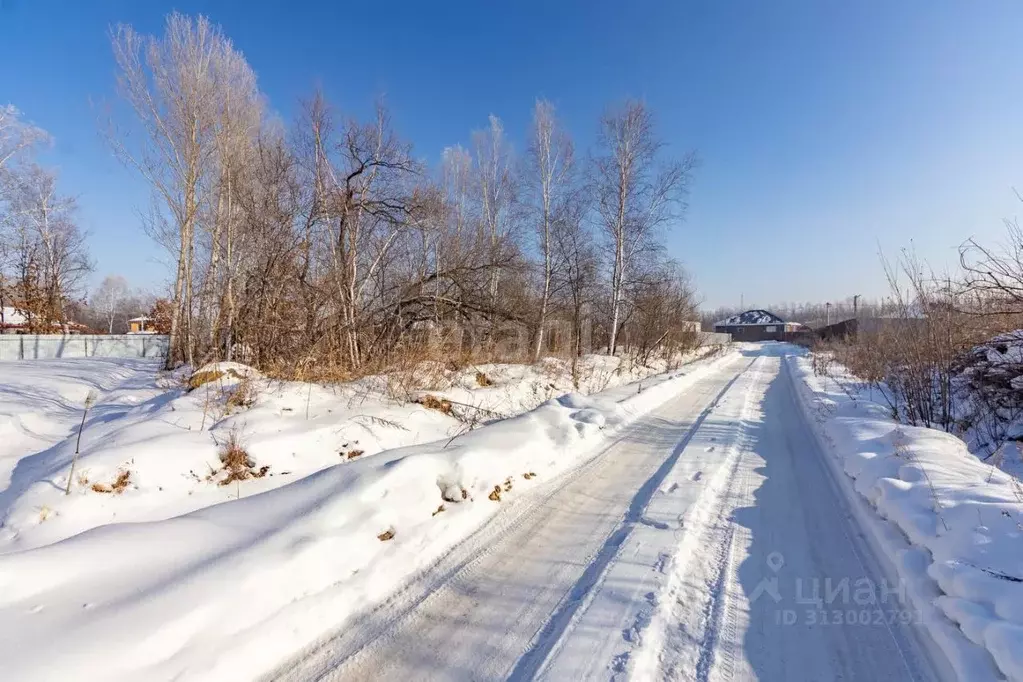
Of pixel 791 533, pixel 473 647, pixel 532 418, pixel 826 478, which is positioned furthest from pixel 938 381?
pixel 473 647

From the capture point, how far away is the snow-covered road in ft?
8.11

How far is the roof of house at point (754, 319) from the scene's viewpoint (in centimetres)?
8993

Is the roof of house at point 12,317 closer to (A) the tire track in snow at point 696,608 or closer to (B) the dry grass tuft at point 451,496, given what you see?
(B) the dry grass tuft at point 451,496

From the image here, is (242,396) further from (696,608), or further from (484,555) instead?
(696,608)

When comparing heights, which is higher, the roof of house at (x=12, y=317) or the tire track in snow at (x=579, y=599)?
the roof of house at (x=12, y=317)

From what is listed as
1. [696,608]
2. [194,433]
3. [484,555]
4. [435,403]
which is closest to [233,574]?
[484,555]

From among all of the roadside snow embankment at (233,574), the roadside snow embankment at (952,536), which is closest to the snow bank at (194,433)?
the roadside snow embankment at (233,574)

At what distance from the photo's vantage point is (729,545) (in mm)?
3744

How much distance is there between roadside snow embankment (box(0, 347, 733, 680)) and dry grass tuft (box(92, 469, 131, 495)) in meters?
1.29

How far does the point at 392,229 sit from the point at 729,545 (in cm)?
1172

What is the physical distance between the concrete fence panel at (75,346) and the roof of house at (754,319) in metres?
90.3

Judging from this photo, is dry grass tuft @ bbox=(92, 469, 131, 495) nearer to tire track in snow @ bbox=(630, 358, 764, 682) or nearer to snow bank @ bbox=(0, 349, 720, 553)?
snow bank @ bbox=(0, 349, 720, 553)

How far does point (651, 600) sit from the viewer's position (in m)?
2.95

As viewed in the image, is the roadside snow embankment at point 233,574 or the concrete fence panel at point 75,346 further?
the concrete fence panel at point 75,346
